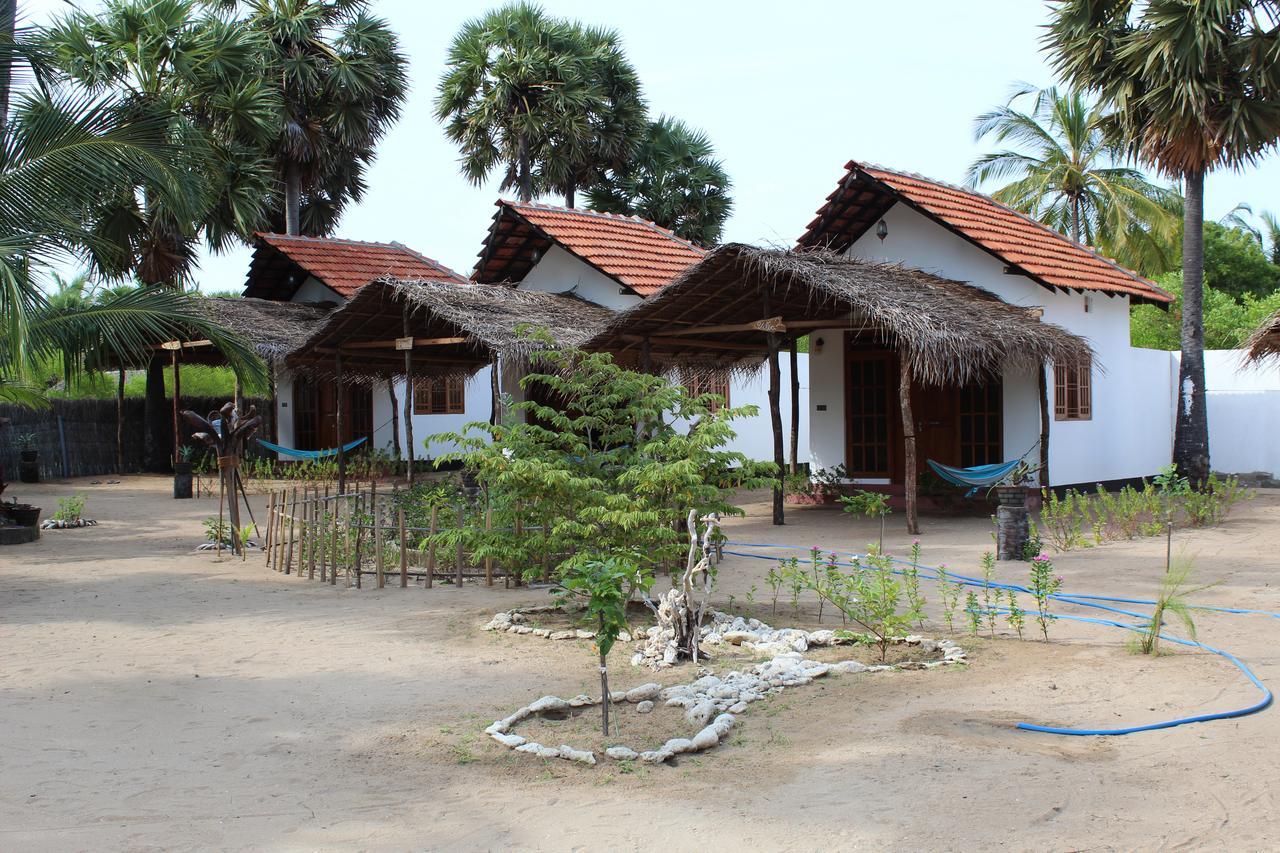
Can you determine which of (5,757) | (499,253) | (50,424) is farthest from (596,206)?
(5,757)

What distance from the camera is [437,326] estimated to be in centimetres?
1677

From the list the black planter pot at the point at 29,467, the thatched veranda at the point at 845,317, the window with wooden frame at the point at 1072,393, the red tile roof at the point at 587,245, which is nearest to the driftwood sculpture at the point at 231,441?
the thatched veranda at the point at 845,317

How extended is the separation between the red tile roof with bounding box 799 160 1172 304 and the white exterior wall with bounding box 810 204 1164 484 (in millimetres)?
280

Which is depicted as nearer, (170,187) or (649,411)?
(649,411)

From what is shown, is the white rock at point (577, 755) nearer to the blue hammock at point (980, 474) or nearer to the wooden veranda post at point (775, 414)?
the wooden veranda post at point (775, 414)

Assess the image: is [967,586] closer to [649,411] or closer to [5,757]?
[649,411]

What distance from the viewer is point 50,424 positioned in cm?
2258

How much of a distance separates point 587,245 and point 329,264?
6.25 m

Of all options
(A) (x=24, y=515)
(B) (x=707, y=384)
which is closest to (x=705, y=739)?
(A) (x=24, y=515)

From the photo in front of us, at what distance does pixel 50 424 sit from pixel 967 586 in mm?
19680

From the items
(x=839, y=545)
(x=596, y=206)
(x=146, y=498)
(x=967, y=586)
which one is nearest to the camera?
(x=967, y=586)

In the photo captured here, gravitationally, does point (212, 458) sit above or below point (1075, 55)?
below

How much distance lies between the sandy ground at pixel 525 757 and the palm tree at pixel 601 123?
1836 cm

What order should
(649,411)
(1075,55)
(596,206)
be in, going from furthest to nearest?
(596,206), (1075,55), (649,411)
